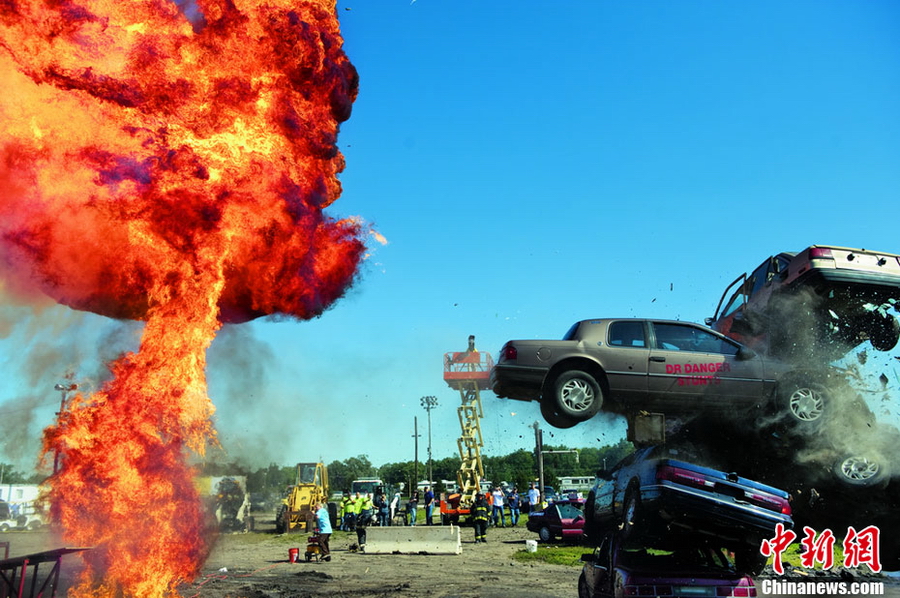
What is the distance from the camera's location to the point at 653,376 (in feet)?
29.9

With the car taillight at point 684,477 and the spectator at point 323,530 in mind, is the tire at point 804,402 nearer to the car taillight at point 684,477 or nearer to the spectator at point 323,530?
the car taillight at point 684,477

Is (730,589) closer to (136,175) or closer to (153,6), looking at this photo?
(136,175)

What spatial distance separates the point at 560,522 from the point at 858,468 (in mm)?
12171

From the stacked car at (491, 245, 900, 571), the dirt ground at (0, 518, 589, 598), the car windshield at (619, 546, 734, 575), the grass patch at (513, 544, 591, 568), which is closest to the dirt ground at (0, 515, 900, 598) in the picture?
the dirt ground at (0, 518, 589, 598)

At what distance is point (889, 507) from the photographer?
30.0 ft

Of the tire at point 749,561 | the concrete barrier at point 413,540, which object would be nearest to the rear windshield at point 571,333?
the tire at point 749,561

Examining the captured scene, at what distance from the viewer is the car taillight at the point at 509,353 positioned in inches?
370

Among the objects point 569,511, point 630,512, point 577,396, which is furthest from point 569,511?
point 630,512

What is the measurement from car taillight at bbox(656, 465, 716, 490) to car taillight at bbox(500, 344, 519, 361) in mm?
2742

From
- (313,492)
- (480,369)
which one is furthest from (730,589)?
(313,492)

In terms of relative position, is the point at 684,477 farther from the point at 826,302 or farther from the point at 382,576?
the point at 382,576

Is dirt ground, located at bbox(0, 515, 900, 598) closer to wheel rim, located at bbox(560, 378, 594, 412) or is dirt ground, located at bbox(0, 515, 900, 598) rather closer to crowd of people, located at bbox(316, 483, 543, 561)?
crowd of people, located at bbox(316, 483, 543, 561)

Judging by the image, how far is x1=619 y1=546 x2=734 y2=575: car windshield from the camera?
6887mm

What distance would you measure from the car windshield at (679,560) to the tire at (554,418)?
2.11 meters
